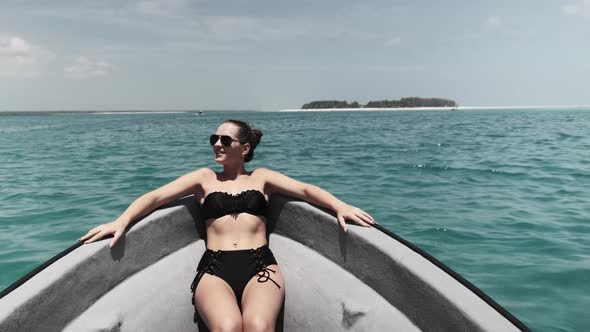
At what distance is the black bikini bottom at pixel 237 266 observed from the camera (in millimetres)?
2484

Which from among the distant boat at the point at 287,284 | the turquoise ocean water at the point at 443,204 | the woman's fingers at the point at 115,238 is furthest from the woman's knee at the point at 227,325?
the turquoise ocean water at the point at 443,204

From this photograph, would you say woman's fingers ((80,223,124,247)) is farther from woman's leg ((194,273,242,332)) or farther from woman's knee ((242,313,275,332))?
woman's knee ((242,313,275,332))

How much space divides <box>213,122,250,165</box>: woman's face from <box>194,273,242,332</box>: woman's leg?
2.65ft

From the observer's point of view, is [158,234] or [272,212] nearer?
[158,234]

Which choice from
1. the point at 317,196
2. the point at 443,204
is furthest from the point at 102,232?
the point at 443,204

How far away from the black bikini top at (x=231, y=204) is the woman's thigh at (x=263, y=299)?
1.40 feet

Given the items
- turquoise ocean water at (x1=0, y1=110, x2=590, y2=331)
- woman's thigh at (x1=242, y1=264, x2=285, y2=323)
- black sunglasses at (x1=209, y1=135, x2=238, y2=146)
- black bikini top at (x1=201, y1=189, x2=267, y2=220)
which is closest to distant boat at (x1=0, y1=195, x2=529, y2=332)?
black bikini top at (x1=201, y1=189, x2=267, y2=220)

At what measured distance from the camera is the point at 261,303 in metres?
2.27

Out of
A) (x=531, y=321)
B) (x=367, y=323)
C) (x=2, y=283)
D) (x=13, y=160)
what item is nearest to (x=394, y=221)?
(x=531, y=321)

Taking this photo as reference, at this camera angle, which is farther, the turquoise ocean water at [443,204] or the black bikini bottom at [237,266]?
the turquoise ocean water at [443,204]

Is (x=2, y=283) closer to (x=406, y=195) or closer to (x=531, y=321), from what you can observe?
(x=531, y=321)

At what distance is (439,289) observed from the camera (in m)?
1.94

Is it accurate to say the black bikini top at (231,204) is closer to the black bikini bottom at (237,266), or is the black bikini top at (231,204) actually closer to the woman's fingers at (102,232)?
the black bikini bottom at (237,266)

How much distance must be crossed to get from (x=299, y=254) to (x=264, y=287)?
51 centimetres
